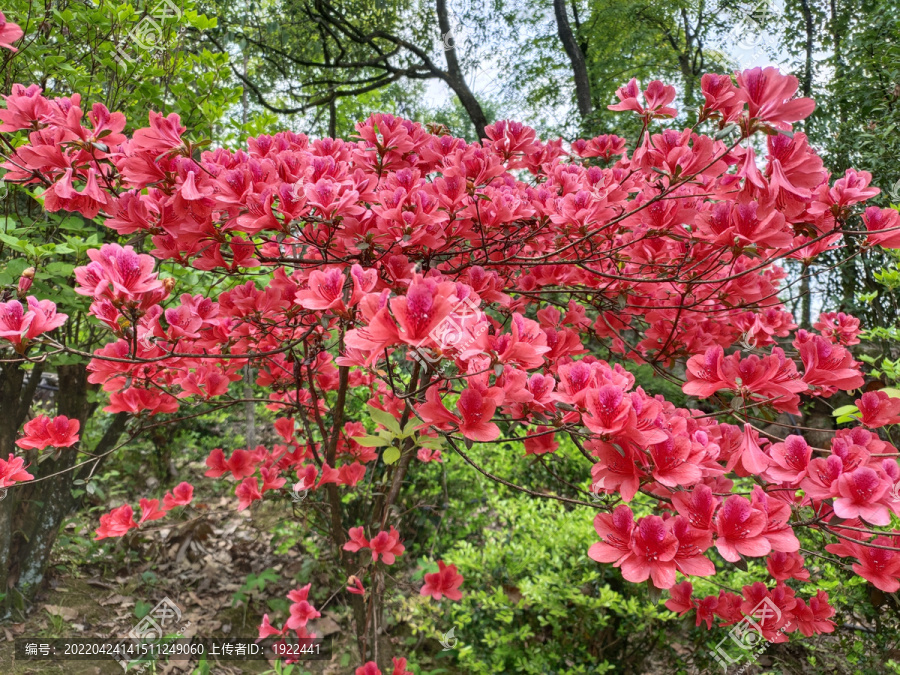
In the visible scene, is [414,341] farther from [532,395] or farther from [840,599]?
[840,599]

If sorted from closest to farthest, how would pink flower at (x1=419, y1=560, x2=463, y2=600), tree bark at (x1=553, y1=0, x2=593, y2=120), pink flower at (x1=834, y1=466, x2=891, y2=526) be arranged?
pink flower at (x1=834, y1=466, x2=891, y2=526), pink flower at (x1=419, y1=560, x2=463, y2=600), tree bark at (x1=553, y1=0, x2=593, y2=120)

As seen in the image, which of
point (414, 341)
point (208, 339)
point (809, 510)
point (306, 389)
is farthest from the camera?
point (306, 389)

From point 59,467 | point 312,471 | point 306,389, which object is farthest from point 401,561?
point 59,467

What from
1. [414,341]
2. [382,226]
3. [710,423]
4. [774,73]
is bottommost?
[710,423]

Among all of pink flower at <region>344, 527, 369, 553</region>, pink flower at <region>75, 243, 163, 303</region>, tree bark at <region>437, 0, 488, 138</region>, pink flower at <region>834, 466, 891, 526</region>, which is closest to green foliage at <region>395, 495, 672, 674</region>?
pink flower at <region>344, 527, 369, 553</region>

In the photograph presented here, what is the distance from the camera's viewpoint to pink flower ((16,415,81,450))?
4.98 feet

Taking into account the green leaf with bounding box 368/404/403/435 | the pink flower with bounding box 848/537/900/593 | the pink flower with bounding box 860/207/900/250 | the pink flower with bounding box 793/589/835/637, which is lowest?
the pink flower with bounding box 793/589/835/637

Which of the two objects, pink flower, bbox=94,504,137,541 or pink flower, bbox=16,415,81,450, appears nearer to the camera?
pink flower, bbox=16,415,81,450

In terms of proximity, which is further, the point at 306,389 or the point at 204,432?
the point at 204,432

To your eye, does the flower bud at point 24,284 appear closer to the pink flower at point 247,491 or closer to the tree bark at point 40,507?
the pink flower at point 247,491

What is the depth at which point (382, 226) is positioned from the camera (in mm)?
984

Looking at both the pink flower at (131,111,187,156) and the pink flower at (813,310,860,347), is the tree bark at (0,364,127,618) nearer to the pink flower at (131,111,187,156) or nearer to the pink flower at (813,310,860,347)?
the pink flower at (131,111,187,156)

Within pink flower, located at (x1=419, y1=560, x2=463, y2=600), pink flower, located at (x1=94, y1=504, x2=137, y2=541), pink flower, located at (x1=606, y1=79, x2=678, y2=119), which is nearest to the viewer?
Answer: pink flower, located at (x1=606, y1=79, x2=678, y2=119)

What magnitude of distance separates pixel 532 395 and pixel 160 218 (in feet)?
2.75
